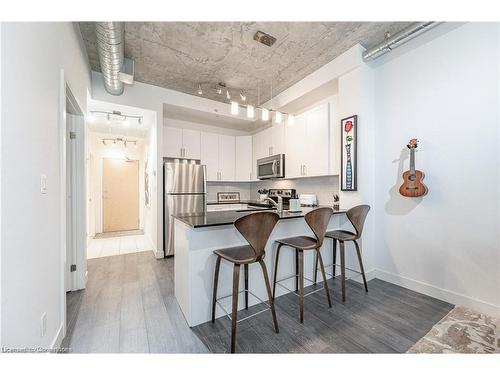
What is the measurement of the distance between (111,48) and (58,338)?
8.57 feet

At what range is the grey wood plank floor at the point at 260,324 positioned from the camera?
5.16 ft

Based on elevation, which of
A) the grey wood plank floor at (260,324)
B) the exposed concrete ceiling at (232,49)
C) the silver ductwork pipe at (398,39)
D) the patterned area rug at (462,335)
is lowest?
the grey wood plank floor at (260,324)

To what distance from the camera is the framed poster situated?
2701 millimetres

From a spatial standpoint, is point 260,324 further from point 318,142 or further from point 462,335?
point 318,142

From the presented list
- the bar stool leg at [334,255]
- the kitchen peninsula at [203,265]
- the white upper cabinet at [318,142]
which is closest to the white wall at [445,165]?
the bar stool leg at [334,255]

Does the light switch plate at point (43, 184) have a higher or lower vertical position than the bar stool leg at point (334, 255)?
higher

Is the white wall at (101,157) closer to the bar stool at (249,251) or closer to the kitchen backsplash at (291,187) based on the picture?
the kitchen backsplash at (291,187)

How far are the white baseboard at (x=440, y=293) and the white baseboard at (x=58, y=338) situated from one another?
129 inches

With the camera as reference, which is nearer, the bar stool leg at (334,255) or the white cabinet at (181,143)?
the bar stool leg at (334,255)

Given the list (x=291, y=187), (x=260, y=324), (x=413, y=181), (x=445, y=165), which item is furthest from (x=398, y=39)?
(x=260, y=324)

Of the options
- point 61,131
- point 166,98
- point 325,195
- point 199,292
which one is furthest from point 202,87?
point 199,292

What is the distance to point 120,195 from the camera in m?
5.90

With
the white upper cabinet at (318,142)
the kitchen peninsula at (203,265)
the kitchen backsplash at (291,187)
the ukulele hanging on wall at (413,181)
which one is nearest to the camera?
the kitchen peninsula at (203,265)
